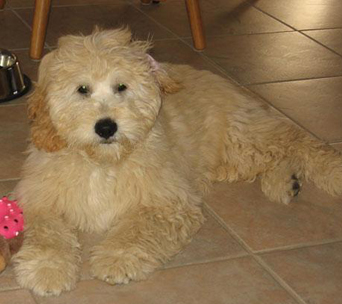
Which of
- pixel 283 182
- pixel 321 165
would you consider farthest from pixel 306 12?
pixel 283 182

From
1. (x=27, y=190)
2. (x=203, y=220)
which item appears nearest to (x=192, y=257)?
(x=203, y=220)

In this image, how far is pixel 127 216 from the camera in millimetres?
2990

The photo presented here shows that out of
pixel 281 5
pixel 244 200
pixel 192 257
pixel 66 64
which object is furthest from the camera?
pixel 281 5

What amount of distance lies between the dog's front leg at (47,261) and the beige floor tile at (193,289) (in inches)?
1.9

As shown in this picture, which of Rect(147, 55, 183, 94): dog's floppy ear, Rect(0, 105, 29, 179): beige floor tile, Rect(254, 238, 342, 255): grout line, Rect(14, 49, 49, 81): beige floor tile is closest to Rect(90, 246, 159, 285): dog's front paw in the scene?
Rect(254, 238, 342, 255): grout line

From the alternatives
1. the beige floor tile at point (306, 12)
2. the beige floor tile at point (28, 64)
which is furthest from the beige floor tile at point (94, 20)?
the beige floor tile at point (306, 12)

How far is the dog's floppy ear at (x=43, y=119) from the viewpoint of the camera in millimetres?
2836

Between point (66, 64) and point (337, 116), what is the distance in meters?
1.99

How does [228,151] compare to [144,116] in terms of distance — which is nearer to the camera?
[144,116]

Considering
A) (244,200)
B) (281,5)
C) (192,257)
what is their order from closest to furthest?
(192,257) → (244,200) → (281,5)

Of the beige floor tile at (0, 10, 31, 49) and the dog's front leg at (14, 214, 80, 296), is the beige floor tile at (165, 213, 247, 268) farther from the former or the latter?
the beige floor tile at (0, 10, 31, 49)

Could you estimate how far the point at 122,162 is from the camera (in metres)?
2.99

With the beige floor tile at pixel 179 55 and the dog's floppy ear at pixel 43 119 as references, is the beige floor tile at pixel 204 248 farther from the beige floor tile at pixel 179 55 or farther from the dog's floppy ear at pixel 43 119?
the beige floor tile at pixel 179 55

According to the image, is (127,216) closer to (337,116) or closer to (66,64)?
(66,64)
